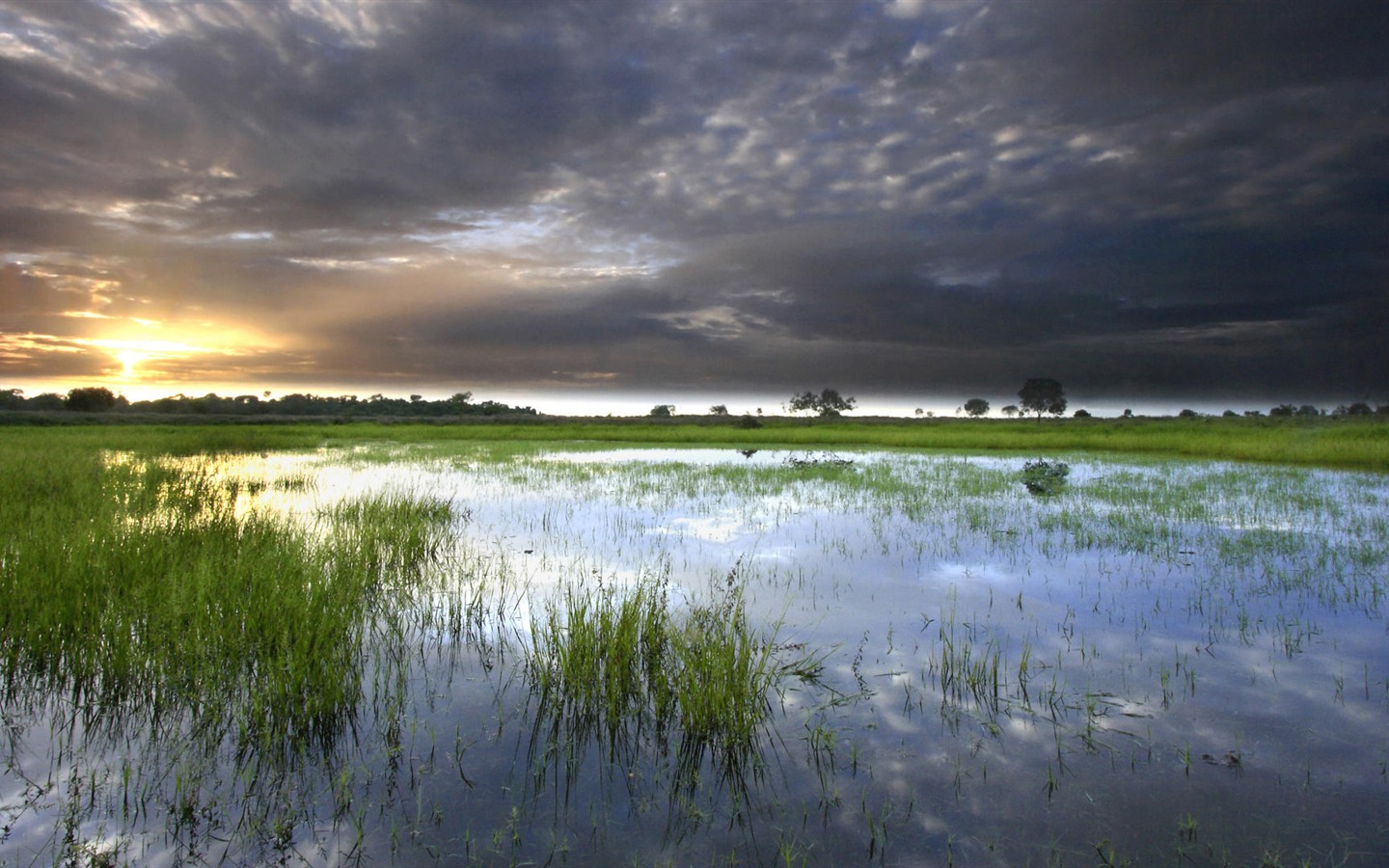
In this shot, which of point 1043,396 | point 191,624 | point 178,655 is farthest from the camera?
point 1043,396

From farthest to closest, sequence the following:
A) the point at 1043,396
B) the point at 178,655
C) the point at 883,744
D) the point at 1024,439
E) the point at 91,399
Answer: the point at 1043,396 → the point at 91,399 → the point at 1024,439 → the point at 178,655 → the point at 883,744

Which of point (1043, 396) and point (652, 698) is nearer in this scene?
point (652, 698)

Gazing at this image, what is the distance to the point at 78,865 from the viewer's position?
3.01 meters

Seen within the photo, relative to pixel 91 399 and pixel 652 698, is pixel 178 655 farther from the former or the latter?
pixel 91 399

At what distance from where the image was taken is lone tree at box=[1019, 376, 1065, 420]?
101125mm

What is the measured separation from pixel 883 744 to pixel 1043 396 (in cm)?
11198

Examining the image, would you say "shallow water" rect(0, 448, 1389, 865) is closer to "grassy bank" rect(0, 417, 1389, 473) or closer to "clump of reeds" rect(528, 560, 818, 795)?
"clump of reeds" rect(528, 560, 818, 795)

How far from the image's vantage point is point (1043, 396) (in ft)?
335

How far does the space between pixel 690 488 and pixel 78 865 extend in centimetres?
1464

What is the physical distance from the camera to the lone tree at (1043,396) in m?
101

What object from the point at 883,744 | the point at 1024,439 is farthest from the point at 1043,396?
the point at 883,744

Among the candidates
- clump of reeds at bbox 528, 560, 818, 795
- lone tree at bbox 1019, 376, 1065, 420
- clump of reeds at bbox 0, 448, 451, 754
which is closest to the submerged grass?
clump of reeds at bbox 0, 448, 451, 754

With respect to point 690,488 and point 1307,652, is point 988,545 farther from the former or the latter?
point 690,488

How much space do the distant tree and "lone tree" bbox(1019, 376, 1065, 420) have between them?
391ft
